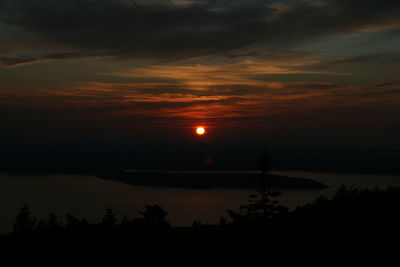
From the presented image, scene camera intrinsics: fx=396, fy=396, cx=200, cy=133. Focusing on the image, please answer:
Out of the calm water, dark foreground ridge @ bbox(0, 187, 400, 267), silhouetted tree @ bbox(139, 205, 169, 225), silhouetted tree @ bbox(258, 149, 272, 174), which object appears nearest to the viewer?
dark foreground ridge @ bbox(0, 187, 400, 267)

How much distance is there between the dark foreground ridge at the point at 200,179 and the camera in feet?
412

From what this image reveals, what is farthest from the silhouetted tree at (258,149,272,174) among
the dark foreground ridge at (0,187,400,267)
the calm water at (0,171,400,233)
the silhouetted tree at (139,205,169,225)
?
the calm water at (0,171,400,233)

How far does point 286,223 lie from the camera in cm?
1269

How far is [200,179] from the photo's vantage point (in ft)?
470

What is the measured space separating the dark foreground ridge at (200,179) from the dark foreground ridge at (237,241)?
356 feet

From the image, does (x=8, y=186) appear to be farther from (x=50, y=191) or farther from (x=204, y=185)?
(x=204, y=185)

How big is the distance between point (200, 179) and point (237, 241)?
437ft

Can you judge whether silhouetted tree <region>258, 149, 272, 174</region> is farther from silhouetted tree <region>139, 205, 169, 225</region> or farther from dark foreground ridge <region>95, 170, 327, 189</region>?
dark foreground ridge <region>95, 170, 327, 189</region>

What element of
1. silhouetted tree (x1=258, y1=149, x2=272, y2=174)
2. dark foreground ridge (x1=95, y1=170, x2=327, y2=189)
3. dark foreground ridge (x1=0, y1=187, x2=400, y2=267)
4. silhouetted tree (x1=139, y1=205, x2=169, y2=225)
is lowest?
dark foreground ridge (x1=0, y1=187, x2=400, y2=267)

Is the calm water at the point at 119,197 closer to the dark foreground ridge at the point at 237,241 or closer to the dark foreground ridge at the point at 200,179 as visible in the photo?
the dark foreground ridge at the point at 200,179

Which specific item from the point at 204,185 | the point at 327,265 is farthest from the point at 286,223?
the point at 204,185

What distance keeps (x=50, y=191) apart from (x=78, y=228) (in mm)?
111157

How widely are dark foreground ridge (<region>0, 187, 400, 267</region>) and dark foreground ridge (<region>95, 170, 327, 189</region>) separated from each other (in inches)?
4277

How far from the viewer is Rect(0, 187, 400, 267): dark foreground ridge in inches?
367
